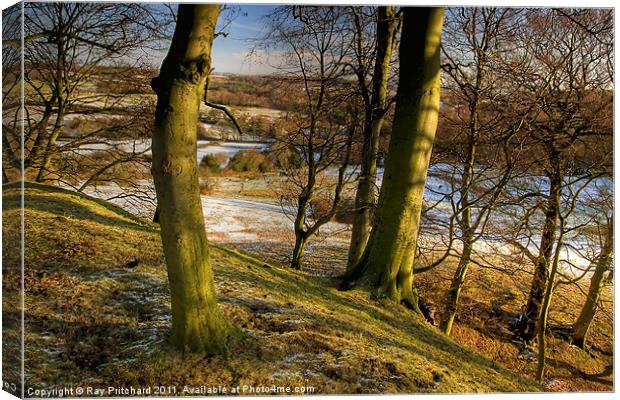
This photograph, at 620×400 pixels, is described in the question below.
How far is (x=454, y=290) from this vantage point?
7172 millimetres

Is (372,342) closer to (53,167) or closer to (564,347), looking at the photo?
(564,347)

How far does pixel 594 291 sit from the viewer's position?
6.05 metres

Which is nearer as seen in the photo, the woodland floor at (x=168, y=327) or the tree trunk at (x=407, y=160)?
the woodland floor at (x=168, y=327)

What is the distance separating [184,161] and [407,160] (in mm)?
2233

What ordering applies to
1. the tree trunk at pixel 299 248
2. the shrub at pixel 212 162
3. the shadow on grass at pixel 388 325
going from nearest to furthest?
the shadow on grass at pixel 388 325, the shrub at pixel 212 162, the tree trunk at pixel 299 248

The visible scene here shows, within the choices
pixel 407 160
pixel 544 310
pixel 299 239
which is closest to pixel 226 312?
pixel 407 160

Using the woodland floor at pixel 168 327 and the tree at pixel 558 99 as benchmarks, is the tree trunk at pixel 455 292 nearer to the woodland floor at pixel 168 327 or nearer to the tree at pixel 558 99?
the tree at pixel 558 99

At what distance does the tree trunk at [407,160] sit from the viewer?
15.0ft

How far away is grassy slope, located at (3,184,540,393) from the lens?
3.42 metres

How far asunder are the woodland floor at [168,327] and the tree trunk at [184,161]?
1.37ft

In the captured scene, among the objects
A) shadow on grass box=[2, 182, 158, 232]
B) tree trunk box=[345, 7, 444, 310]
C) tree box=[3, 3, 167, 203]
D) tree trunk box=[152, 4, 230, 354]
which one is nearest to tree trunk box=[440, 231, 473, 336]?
tree trunk box=[345, 7, 444, 310]

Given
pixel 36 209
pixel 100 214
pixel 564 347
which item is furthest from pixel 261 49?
pixel 564 347

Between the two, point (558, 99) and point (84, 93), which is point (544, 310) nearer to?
point (558, 99)

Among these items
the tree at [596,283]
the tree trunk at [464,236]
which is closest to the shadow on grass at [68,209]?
the tree trunk at [464,236]
